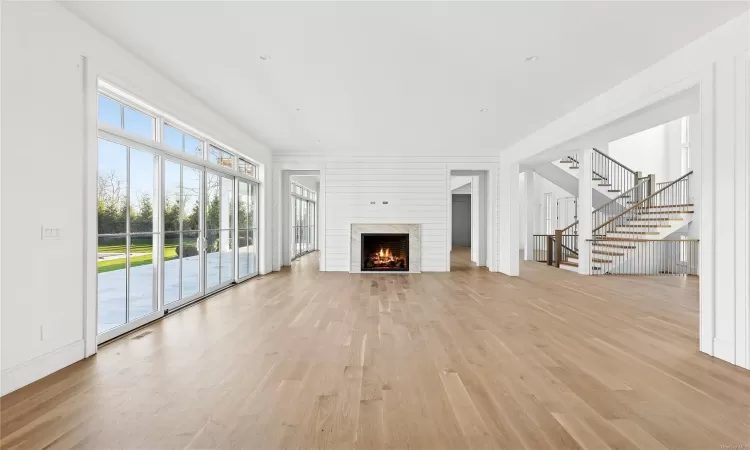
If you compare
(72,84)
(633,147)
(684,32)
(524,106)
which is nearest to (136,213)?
(72,84)

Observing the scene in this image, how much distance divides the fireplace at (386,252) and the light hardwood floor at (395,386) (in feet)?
13.6

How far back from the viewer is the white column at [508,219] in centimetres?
844

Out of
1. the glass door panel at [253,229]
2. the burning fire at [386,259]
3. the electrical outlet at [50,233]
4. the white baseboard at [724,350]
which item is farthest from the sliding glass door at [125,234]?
the white baseboard at [724,350]

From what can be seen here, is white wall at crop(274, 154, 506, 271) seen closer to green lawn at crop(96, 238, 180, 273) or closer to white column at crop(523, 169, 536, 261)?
white column at crop(523, 169, 536, 261)

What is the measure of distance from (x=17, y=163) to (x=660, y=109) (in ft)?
22.2

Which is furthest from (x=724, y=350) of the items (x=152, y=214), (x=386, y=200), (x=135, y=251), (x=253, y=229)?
(x=253, y=229)

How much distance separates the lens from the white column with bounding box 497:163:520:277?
844 cm

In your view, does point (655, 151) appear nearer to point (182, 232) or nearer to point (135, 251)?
point (182, 232)

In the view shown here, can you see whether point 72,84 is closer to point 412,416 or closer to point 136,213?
point 136,213

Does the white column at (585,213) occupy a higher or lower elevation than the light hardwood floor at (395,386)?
higher

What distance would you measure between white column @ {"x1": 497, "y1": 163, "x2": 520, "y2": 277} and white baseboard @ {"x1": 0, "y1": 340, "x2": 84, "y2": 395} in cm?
770

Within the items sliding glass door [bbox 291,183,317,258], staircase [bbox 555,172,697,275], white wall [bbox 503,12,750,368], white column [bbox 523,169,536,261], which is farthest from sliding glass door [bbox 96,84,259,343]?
white column [bbox 523,169,536,261]

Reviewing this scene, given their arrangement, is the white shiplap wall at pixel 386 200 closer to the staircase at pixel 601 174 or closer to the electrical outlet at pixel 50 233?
the staircase at pixel 601 174

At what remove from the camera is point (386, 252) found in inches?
364
